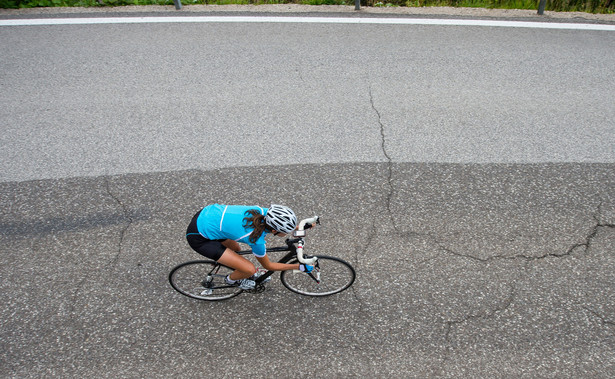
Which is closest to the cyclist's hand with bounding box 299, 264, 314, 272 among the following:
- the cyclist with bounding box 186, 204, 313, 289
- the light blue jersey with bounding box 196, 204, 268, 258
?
the cyclist with bounding box 186, 204, 313, 289

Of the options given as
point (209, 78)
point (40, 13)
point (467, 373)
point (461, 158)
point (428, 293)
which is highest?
point (40, 13)

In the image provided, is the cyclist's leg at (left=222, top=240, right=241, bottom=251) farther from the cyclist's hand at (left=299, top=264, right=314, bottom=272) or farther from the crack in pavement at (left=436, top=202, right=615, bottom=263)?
the crack in pavement at (left=436, top=202, right=615, bottom=263)

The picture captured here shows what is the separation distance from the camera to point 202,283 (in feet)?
13.7

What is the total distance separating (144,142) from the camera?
19.9 ft

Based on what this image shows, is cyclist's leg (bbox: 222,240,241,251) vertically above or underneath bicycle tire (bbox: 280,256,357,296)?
above

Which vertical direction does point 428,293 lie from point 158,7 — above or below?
below

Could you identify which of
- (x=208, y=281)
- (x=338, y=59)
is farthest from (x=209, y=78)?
(x=208, y=281)

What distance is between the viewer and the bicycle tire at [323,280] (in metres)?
4.22

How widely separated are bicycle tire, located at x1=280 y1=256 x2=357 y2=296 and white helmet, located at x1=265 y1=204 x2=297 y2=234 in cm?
90

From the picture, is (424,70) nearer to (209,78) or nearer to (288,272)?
(209,78)

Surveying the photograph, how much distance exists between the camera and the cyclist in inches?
135

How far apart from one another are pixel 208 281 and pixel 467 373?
99.9 inches

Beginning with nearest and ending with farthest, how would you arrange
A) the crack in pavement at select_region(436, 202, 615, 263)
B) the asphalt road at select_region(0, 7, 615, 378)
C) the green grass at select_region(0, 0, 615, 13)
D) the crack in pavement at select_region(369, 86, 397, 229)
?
the asphalt road at select_region(0, 7, 615, 378)
the crack in pavement at select_region(436, 202, 615, 263)
the crack in pavement at select_region(369, 86, 397, 229)
the green grass at select_region(0, 0, 615, 13)

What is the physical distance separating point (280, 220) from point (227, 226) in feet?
1.67
